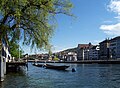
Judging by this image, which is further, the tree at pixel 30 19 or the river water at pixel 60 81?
the river water at pixel 60 81

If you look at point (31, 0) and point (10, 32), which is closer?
point (31, 0)

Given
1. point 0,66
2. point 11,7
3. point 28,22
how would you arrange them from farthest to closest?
point 0,66, point 28,22, point 11,7

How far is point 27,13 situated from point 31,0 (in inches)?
41.8

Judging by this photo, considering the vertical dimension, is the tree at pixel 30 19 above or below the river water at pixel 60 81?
above

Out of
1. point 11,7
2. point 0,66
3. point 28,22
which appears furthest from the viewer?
point 0,66

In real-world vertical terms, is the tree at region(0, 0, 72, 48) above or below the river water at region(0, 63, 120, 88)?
above

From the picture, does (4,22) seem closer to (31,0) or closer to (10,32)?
(10,32)

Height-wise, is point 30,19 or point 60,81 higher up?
point 30,19

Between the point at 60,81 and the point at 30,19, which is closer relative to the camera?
the point at 30,19

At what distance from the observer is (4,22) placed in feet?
67.5

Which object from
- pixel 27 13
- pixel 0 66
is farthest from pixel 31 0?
pixel 0 66

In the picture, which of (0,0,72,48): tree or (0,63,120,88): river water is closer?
(0,0,72,48): tree

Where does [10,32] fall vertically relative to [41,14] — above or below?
below

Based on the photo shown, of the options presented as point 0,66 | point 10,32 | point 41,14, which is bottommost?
point 0,66
